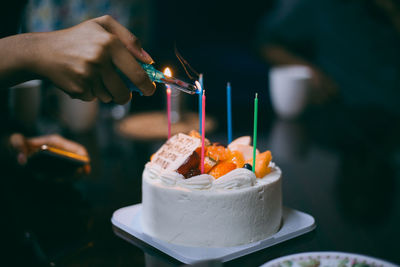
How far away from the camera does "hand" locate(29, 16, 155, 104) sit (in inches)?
35.4

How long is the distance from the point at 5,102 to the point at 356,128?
A: 1552 mm

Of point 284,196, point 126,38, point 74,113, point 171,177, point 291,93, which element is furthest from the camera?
point 291,93

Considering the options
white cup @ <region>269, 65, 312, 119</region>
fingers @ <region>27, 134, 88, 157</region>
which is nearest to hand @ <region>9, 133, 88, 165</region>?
fingers @ <region>27, 134, 88, 157</region>

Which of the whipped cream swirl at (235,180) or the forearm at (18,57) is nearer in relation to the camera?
the forearm at (18,57)

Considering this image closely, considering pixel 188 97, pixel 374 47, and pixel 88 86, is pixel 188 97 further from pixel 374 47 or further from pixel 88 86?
pixel 88 86

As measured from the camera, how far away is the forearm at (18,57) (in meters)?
0.96

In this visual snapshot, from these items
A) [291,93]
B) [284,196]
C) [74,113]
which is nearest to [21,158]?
[74,113]

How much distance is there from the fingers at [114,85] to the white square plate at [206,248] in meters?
0.37

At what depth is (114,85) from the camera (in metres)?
0.94

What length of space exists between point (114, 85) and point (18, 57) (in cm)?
22

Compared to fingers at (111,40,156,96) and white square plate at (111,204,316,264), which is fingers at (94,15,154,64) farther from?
white square plate at (111,204,316,264)

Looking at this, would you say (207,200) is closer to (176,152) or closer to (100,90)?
(176,152)

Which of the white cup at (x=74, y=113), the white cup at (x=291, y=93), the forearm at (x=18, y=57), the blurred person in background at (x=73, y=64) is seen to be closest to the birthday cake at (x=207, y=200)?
the blurred person in background at (x=73, y=64)

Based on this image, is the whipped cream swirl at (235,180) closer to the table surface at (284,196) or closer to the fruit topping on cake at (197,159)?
the fruit topping on cake at (197,159)
